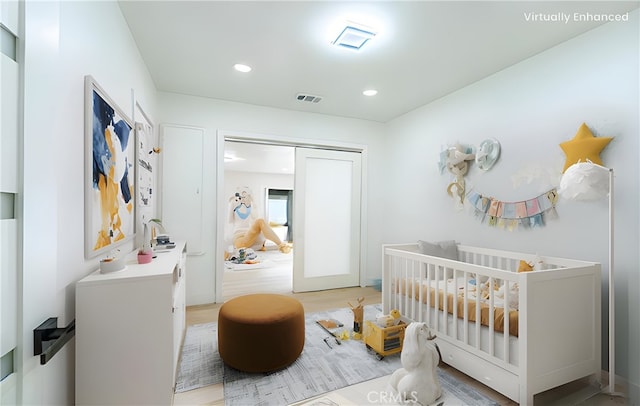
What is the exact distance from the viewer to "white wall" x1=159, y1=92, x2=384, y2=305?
10.9 ft

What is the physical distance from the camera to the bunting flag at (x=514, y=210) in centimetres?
229

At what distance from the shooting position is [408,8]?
185 centimetres

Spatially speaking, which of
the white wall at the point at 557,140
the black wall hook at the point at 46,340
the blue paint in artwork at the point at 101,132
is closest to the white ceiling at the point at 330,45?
the white wall at the point at 557,140

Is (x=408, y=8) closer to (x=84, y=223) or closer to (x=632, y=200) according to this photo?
(x=632, y=200)

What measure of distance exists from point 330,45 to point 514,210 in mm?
2082

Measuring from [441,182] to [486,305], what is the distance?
1.72 meters

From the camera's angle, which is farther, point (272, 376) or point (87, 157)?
point (272, 376)

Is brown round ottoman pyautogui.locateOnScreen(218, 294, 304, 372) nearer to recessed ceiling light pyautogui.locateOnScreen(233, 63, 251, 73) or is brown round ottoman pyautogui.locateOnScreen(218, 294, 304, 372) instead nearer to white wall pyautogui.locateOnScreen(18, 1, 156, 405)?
white wall pyautogui.locateOnScreen(18, 1, 156, 405)

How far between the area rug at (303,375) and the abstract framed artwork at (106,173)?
1.02 metres

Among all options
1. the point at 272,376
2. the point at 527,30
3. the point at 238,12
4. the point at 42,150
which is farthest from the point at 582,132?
the point at 42,150

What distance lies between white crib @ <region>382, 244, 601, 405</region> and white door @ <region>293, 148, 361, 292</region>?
6.66 ft

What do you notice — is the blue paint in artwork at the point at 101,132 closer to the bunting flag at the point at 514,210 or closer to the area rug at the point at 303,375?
the area rug at the point at 303,375

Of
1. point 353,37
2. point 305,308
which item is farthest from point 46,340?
point 305,308

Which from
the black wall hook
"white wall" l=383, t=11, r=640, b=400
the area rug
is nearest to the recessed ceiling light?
"white wall" l=383, t=11, r=640, b=400
